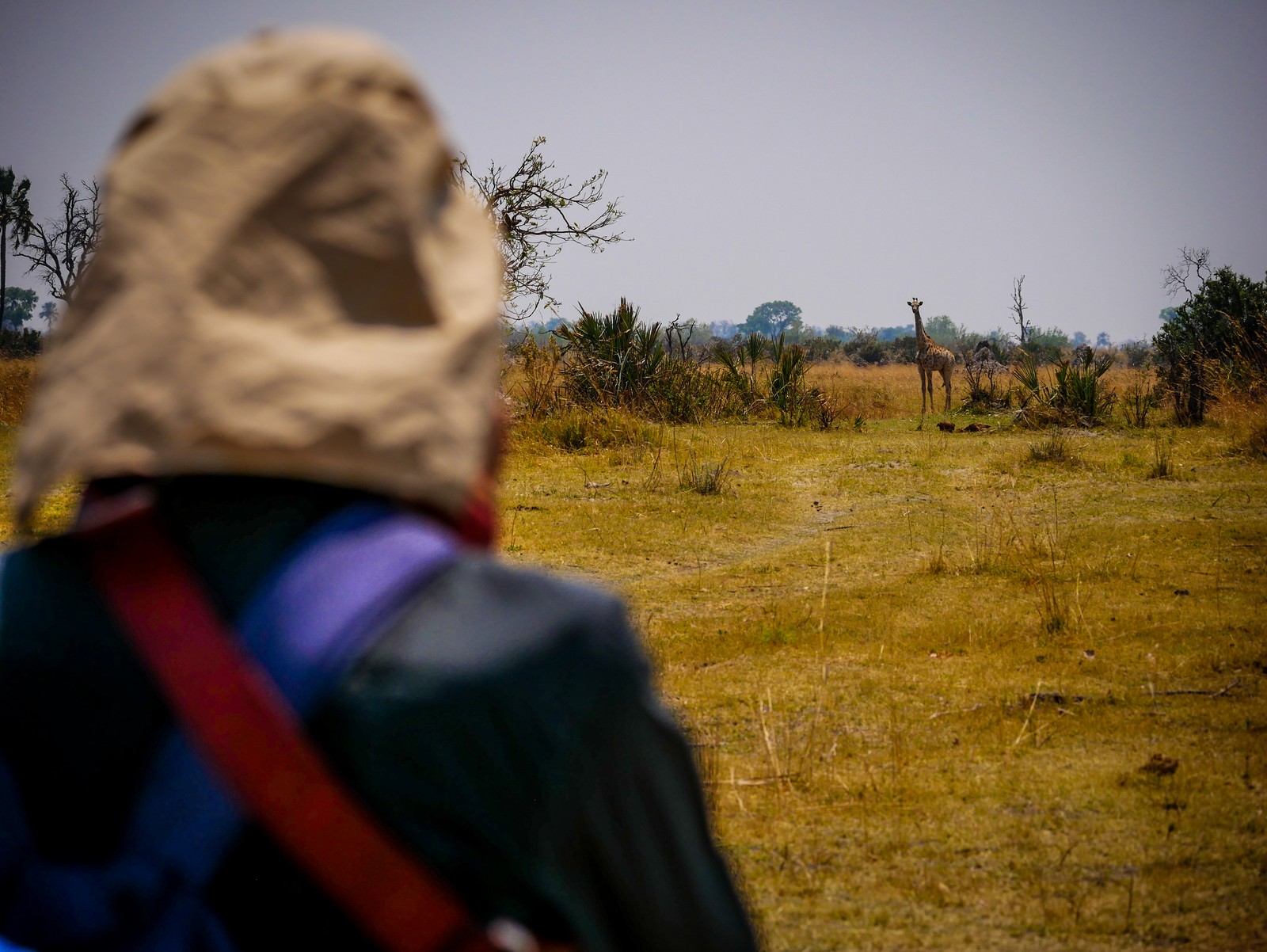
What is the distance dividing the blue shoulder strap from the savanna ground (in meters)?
2.41

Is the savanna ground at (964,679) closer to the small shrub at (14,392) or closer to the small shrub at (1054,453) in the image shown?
the small shrub at (1054,453)

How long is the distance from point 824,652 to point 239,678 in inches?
200

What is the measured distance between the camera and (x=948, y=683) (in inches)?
198

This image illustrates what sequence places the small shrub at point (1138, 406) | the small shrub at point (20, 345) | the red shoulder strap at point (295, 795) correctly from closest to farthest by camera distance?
the red shoulder strap at point (295, 795) < the small shrub at point (1138, 406) < the small shrub at point (20, 345)

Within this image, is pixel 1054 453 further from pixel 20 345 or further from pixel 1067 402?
Result: pixel 20 345

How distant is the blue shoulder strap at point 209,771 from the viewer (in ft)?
2.45

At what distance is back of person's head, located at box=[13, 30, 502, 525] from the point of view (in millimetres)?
809

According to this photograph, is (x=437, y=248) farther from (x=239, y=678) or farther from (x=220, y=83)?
(x=239, y=678)

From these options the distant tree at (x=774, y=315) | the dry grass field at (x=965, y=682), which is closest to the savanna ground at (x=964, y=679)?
the dry grass field at (x=965, y=682)

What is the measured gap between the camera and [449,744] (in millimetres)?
784

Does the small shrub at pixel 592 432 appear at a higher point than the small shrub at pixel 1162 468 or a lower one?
higher

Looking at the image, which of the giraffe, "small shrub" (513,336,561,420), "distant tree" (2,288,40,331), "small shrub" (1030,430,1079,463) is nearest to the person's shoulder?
"small shrub" (1030,430,1079,463)

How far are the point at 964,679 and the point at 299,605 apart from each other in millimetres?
4810

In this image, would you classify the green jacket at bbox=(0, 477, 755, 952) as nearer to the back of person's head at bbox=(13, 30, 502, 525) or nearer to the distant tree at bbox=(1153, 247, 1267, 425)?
the back of person's head at bbox=(13, 30, 502, 525)
